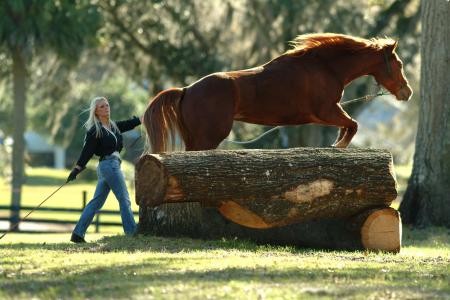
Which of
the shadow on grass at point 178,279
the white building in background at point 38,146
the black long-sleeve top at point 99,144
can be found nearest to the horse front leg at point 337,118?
the black long-sleeve top at point 99,144

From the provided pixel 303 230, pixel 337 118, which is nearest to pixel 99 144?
pixel 303 230

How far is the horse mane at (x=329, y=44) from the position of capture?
12531mm

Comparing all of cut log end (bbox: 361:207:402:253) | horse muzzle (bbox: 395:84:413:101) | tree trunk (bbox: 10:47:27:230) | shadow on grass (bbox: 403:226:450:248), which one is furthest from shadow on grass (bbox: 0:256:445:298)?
tree trunk (bbox: 10:47:27:230)

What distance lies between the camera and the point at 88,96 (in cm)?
5238

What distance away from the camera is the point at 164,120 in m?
12.0

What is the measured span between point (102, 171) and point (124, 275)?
315cm

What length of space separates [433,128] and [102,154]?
753 centimetres

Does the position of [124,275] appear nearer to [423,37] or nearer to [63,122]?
[423,37]

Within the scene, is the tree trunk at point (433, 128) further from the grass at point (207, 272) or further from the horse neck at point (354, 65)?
the grass at point (207, 272)

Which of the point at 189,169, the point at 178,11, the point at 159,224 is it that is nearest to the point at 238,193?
the point at 189,169

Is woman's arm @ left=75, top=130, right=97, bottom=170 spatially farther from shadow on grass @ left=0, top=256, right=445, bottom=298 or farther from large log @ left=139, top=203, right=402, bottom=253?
shadow on grass @ left=0, top=256, right=445, bottom=298

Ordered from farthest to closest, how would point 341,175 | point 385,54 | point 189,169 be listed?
1. point 385,54
2. point 341,175
3. point 189,169

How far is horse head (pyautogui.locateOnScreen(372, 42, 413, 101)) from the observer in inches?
508

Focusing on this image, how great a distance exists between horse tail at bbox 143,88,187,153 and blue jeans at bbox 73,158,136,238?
0.52m
